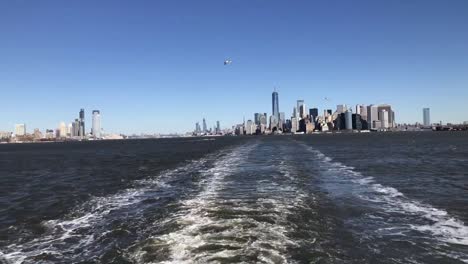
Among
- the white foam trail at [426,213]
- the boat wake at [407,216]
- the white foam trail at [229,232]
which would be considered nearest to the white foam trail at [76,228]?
the white foam trail at [229,232]

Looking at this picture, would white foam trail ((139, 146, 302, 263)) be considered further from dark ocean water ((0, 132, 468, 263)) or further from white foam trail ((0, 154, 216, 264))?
white foam trail ((0, 154, 216, 264))

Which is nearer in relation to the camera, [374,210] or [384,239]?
[384,239]

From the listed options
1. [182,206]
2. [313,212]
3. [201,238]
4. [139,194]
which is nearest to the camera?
[201,238]

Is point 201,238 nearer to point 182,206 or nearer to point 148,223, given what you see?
point 148,223

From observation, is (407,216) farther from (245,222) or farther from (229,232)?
(229,232)

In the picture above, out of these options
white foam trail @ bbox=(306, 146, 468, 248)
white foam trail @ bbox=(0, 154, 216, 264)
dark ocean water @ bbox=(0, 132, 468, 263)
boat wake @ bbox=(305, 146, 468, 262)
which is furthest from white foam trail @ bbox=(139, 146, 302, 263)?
white foam trail @ bbox=(306, 146, 468, 248)

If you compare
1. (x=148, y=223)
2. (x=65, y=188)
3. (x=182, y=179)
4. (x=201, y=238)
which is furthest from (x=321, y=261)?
(x=65, y=188)

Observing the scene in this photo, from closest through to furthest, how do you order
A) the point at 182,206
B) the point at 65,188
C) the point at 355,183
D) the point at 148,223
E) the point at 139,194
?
the point at 148,223
the point at 182,206
the point at 139,194
the point at 355,183
the point at 65,188

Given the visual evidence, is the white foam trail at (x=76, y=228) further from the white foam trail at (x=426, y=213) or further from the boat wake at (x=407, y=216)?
the white foam trail at (x=426, y=213)
